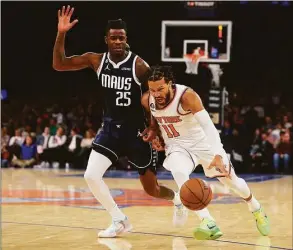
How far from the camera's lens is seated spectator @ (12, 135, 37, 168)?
1811cm

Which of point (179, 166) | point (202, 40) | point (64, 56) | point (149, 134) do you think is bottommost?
point (179, 166)

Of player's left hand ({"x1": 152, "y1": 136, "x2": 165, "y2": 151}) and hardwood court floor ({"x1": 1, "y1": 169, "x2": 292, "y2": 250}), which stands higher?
player's left hand ({"x1": 152, "y1": 136, "x2": 165, "y2": 151})

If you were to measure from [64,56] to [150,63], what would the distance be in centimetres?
1359

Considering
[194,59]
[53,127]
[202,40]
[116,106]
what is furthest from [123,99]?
[53,127]

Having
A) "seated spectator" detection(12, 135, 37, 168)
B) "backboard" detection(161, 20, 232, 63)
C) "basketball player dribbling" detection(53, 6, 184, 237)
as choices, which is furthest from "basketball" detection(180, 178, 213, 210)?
Result: "seated spectator" detection(12, 135, 37, 168)

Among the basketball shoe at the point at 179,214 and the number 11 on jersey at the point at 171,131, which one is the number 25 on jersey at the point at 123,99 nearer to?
the number 11 on jersey at the point at 171,131

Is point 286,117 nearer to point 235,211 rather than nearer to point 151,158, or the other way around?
point 235,211

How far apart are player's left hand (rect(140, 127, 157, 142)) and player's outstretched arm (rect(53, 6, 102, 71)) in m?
0.83

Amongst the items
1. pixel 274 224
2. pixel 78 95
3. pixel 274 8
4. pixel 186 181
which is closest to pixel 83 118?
pixel 78 95

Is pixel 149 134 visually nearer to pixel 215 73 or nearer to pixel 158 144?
pixel 158 144

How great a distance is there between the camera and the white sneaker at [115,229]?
21.4 feet

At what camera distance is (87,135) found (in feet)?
58.0

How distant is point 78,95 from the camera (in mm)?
22125

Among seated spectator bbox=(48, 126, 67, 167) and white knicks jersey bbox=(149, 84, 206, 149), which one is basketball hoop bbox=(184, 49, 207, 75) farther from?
white knicks jersey bbox=(149, 84, 206, 149)
